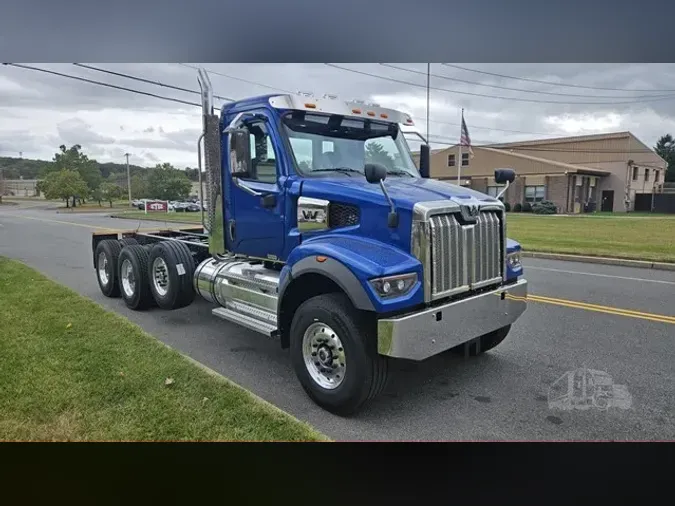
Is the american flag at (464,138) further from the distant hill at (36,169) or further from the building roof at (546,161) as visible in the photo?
the distant hill at (36,169)

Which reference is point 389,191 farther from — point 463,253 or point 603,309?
point 603,309

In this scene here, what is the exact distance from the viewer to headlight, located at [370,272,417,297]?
142 inches

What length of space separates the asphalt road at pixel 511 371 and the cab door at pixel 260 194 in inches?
47.6

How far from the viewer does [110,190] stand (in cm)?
691

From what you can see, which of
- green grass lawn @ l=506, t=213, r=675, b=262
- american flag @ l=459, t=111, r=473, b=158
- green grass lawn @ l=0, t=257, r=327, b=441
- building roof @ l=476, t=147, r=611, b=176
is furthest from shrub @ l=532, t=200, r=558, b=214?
green grass lawn @ l=0, t=257, r=327, b=441

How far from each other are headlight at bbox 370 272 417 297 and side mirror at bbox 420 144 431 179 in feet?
7.67

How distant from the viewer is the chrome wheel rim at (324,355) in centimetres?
395

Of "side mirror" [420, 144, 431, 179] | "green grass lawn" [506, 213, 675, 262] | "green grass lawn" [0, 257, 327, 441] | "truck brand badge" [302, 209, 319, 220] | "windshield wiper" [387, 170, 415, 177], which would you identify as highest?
"side mirror" [420, 144, 431, 179]

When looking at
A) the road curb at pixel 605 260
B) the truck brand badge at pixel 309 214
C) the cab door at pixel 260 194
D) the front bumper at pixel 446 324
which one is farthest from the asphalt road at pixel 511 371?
the road curb at pixel 605 260

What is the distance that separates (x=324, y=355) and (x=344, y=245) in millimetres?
905

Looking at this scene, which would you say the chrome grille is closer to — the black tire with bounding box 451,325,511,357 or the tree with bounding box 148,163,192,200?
the black tire with bounding box 451,325,511,357

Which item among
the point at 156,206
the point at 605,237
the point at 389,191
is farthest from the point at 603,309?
the point at 605,237
